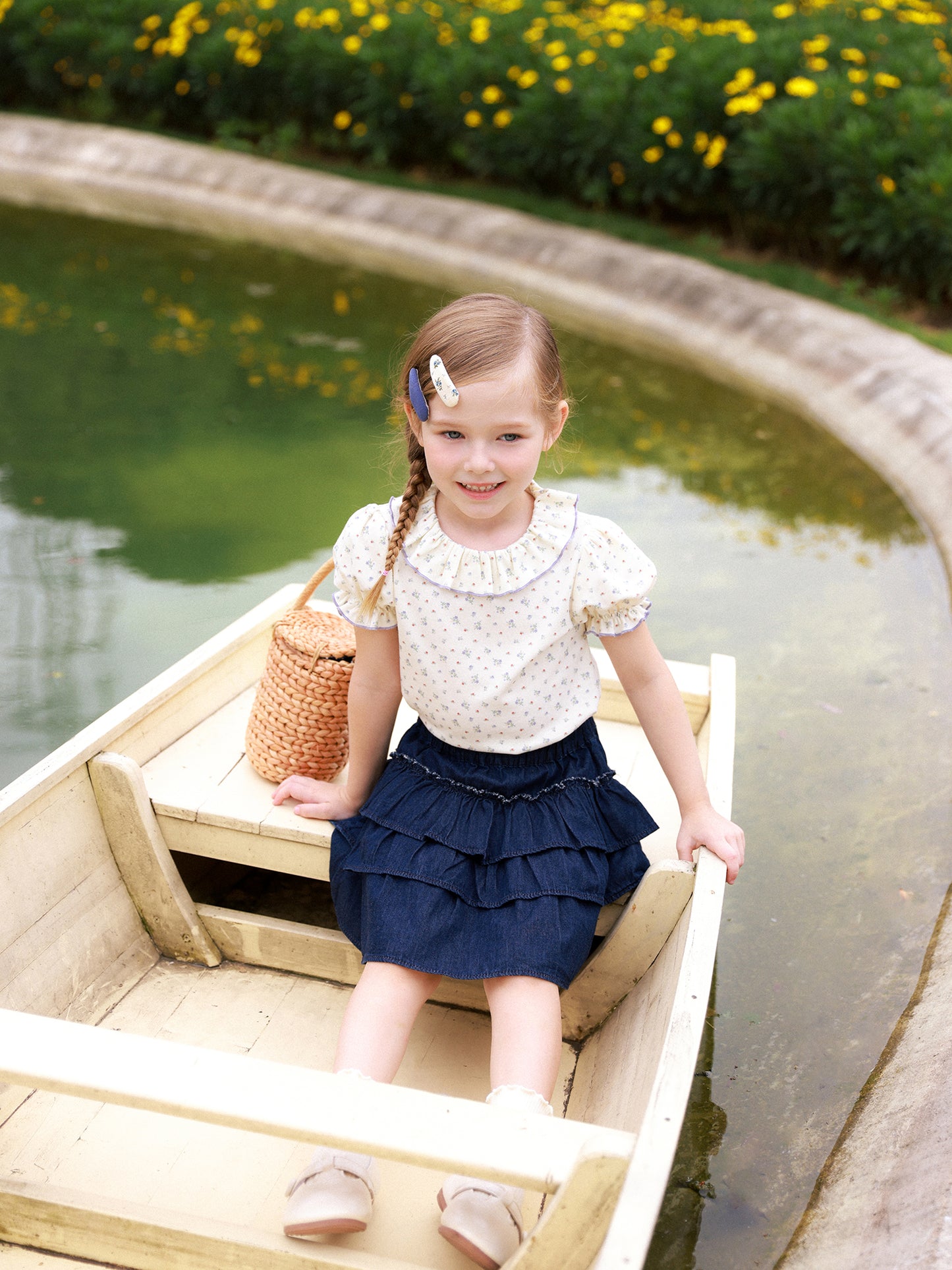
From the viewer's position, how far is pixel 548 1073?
1.57 m

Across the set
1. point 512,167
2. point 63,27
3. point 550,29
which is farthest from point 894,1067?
point 63,27

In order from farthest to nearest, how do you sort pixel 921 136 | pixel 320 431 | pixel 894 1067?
1. pixel 921 136
2. pixel 320 431
3. pixel 894 1067

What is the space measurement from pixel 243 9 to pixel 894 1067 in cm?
910

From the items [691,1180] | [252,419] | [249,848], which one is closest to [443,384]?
[249,848]

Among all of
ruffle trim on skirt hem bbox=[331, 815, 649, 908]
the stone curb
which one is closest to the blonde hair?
ruffle trim on skirt hem bbox=[331, 815, 649, 908]

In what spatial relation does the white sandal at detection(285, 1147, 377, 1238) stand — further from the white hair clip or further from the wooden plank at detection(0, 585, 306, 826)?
the white hair clip

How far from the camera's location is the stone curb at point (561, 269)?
16.2 ft

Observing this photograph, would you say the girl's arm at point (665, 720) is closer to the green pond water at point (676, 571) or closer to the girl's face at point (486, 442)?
the girl's face at point (486, 442)

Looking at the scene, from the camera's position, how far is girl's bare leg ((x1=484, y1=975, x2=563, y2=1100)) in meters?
1.55

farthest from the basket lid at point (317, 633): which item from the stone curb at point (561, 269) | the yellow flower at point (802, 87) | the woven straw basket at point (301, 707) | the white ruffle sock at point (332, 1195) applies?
the yellow flower at point (802, 87)

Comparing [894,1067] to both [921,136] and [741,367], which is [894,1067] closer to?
[741,367]

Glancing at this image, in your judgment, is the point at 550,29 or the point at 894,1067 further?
the point at 550,29

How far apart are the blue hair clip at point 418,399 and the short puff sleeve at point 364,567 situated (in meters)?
0.18

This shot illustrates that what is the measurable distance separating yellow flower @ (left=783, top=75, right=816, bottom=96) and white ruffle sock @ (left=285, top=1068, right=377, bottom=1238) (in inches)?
233
